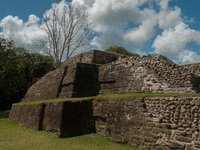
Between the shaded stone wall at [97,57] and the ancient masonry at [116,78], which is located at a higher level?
the shaded stone wall at [97,57]

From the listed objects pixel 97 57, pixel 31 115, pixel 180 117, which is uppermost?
pixel 97 57

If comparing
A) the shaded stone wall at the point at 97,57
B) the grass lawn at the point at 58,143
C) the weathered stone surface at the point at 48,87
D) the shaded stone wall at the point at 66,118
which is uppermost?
the shaded stone wall at the point at 97,57

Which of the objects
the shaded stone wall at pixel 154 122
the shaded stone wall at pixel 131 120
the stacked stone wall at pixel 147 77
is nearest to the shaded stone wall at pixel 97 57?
the stacked stone wall at pixel 147 77

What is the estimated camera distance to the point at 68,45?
19.0 meters

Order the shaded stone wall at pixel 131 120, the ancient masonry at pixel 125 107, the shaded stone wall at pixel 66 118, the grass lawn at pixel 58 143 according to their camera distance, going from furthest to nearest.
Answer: the shaded stone wall at pixel 66 118 < the grass lawn at pixel 58 143 < the ancient masonry at pixel 125 107 < the shaded stone wall at pixel 131 120

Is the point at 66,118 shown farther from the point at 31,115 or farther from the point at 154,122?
the point at 154,122

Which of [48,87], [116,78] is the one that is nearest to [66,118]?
[116,78]

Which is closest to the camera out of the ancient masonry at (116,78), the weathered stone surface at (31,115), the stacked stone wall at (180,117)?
the stacked stone wall at (180,117)

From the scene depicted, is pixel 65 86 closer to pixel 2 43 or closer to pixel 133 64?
pixel 133 64

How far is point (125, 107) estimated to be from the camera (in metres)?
5.17

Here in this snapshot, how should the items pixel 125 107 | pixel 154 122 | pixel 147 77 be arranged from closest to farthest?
pixel 154 122 → pixel 125 107 → pixel 147 77

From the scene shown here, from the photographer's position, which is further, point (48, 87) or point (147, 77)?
point (48, 87)

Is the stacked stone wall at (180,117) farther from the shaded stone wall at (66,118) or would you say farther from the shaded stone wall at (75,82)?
the shaded stone wall at (75,82)

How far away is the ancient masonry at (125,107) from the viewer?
13.0ft
